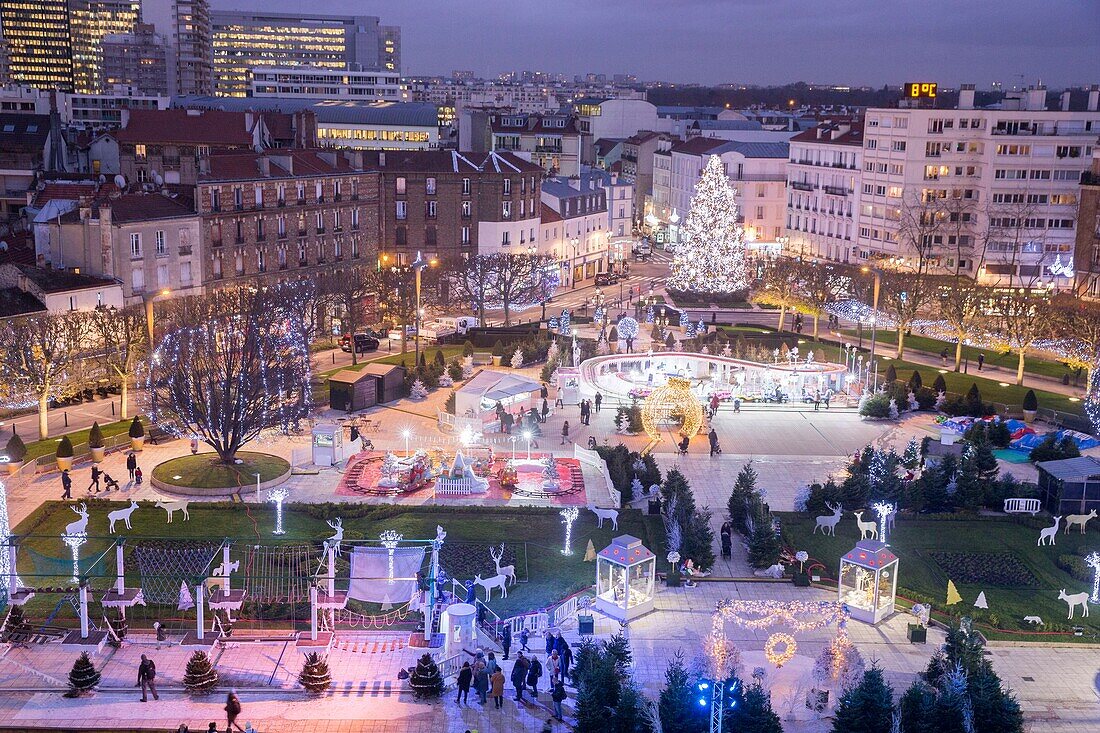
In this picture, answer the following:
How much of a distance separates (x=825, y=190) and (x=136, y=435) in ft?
228

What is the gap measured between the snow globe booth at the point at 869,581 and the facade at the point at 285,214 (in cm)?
4414

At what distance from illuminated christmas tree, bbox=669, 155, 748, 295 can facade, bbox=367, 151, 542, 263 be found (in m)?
12.6

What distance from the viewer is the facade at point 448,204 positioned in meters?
80.6

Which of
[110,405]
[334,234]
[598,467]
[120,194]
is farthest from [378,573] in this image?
[334,234]

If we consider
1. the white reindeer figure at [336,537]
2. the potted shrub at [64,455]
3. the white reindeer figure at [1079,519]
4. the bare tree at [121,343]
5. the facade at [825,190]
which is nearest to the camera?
the white reindeer figure at [336,537]

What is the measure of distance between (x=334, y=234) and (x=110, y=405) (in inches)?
1007

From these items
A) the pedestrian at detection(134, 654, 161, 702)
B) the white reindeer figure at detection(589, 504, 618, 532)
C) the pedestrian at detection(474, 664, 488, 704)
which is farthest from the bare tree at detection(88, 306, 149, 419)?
the pedestrian at detection(474, 664, 488, 704)

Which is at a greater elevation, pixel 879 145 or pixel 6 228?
pixel 879 145

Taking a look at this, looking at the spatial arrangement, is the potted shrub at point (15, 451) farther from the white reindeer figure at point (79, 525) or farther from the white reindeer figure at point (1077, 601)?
the white reindeer figure at point (1077, 601)

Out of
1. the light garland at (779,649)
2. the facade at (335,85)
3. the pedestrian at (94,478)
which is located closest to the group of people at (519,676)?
the light garland at (779,649)

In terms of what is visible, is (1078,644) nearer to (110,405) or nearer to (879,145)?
(110,405)

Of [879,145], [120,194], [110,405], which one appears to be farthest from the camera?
[879,145]

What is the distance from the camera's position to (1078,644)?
98.4 feet

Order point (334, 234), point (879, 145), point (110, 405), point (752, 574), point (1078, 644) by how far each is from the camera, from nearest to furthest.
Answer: point (1078, 644)
point (752, 574)
point (110, 405)
point (334, 234)
point (879, 145)
